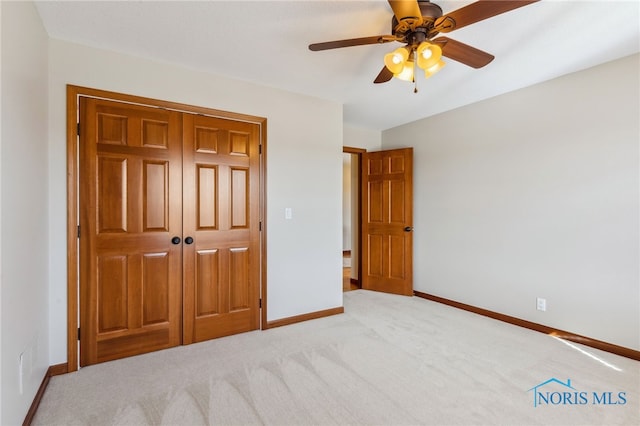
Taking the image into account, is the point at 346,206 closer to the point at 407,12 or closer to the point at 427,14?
the point at 427,14

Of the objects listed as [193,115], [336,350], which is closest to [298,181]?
[193,115]

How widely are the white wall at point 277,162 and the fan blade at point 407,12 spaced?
169cm

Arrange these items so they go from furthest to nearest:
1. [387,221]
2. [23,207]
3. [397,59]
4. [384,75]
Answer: [387,221] < [384,75] < [397,59] < [23,207]

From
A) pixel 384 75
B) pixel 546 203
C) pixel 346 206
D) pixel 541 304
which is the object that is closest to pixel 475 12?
pixel 384 75

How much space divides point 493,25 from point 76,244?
329 centimetres

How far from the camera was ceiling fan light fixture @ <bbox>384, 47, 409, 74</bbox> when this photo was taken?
177cm

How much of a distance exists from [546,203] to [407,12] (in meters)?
2.42

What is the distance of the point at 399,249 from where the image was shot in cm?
426

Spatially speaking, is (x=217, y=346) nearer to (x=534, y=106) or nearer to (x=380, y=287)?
(x=380, y=287)

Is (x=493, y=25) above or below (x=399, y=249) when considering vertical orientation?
above

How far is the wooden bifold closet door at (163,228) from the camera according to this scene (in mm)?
2311

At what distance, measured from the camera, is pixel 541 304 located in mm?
2979

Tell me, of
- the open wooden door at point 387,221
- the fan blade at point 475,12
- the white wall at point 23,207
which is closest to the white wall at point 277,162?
the white wall at point 23,207

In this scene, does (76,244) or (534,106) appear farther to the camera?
(534,106)
